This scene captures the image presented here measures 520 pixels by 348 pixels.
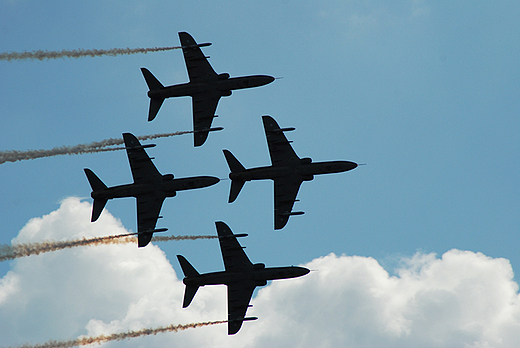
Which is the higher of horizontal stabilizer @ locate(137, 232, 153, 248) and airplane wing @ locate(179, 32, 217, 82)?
airplane wing @ locate(179, 32, 217, 82)

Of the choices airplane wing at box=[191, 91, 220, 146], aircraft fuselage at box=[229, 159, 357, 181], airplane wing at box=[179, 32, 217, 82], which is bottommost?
aircraft fuselage at box=[229, 159, 357, 181]

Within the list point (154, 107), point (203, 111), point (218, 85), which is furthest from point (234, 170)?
point (154, 107)

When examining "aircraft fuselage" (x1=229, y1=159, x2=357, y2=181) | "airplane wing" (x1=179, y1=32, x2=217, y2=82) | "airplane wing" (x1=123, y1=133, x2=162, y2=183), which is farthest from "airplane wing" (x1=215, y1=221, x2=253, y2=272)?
"airplane wing" (x1=179, y1=32, x2=217, y2=82)

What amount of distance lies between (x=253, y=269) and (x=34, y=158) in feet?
108

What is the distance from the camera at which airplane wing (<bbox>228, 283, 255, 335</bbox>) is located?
101 m

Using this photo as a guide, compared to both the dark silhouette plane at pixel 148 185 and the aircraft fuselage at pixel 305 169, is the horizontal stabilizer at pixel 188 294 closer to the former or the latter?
the dark silhouette plane at pixel 148 185

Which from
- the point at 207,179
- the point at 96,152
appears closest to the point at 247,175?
the point at 207,179

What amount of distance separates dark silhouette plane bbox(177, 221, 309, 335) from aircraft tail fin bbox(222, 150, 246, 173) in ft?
26.6

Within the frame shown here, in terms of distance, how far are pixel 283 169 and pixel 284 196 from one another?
3803 millimetres

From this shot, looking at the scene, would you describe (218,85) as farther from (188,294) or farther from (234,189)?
(188,294)

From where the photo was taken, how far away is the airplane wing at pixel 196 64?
101750mm

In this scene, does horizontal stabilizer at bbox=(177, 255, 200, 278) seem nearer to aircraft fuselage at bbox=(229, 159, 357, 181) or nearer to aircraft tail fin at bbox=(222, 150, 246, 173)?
aircraft tail fin at bbox=(222, 150, 246, 173)

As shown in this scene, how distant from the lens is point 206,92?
10156 centimetres

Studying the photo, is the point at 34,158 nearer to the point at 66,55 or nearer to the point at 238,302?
the point at 66,55
